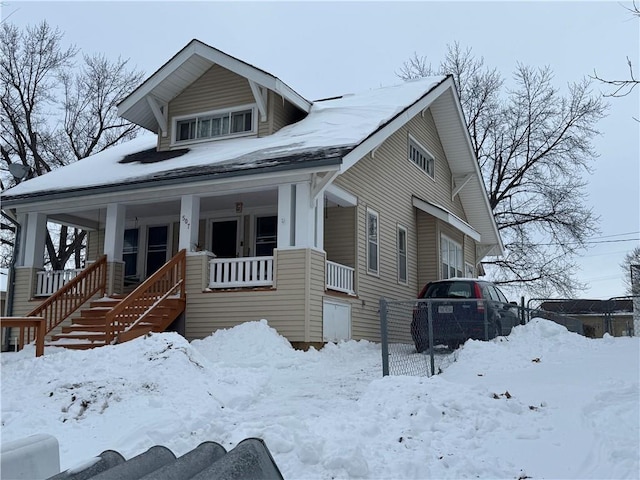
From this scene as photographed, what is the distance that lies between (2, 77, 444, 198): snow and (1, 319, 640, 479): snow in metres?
5.58

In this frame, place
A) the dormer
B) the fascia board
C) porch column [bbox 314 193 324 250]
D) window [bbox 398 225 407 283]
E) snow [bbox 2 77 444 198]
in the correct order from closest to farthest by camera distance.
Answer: porch column [bbox 314 193 324 250] < snow [bbox 2 77 444 198] < the dormer < window [bbox 398 225 407 283] < the fascia board

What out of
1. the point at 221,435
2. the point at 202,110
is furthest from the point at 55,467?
the point at 202,110

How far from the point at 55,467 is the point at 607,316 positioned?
16.8 m

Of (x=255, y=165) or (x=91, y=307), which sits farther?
(x=91, y=307)

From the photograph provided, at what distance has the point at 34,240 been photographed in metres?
15.8

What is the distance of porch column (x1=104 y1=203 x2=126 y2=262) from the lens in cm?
1480

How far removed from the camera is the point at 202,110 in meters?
16.9

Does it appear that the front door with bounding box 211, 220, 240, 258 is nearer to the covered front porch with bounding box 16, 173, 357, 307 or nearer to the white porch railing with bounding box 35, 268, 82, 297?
the covered front porch with bounding box 16, 173, 357, 307

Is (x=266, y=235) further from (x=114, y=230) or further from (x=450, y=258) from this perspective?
(x=450, y=258)

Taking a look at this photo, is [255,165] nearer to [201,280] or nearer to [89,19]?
[201,280]

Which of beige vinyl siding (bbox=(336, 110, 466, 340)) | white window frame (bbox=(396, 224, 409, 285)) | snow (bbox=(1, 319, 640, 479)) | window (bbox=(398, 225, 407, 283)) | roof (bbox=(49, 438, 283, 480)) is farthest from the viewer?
window (bbox=(398, 225, 407, 283))

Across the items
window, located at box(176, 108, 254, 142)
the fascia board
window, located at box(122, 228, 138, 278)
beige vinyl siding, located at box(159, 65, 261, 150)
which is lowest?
window, located at box(122, 228, 138, 278)

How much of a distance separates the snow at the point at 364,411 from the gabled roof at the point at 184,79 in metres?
8.32

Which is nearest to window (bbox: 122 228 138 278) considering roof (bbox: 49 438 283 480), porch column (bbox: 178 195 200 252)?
porch column (bbox: 178 195 200 252)
